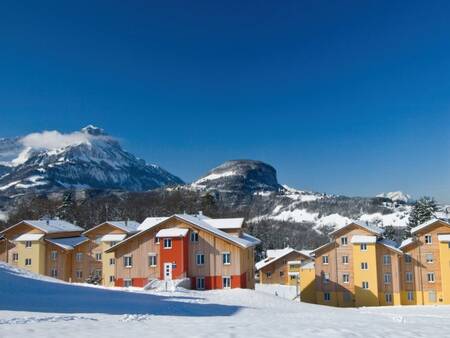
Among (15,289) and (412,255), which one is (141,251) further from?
(412,255)

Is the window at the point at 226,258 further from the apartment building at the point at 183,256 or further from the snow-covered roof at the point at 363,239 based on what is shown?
the snow-covered roof at the point at 363,239

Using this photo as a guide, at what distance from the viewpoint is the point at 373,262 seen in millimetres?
56219

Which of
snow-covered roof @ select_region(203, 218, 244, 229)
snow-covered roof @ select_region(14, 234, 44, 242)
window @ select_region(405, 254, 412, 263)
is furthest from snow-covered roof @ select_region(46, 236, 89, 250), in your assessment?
window @ select_region(405, 254, 412, 263)

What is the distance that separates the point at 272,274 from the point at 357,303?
79.1 ft

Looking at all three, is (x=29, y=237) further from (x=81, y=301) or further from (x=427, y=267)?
(x=427, y=267)

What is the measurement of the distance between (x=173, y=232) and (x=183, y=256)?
2.50 meters

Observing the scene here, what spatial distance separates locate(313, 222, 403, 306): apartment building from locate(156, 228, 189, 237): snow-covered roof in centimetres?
2193

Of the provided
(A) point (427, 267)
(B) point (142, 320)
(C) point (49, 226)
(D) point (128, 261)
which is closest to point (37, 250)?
(C) point (49, 226)

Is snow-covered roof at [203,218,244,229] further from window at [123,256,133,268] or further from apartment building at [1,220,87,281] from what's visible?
apartment building at [1,220,87,281]

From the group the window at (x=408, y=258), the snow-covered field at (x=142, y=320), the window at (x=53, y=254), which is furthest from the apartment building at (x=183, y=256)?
the window at (x=408, y=258)

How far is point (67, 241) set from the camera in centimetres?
6291

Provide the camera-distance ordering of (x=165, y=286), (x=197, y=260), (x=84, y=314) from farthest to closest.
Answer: (x=197, y=260), (x=165, y=286), (x=84, y=314)

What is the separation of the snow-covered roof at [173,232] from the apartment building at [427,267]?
29104 mm

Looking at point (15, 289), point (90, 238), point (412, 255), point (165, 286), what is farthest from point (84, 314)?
point (412, 255)
